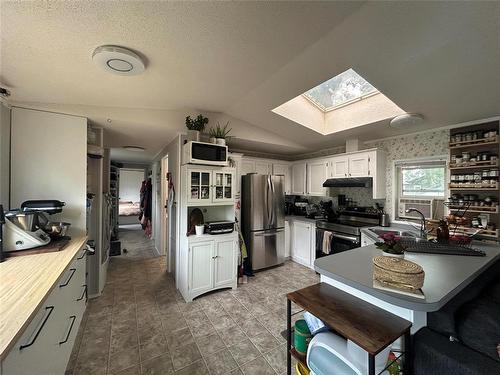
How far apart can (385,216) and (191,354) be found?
321 cm

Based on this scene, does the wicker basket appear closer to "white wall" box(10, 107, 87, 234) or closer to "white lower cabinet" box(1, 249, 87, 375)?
"white lower cabinet" box(1, 249, 87, 375)

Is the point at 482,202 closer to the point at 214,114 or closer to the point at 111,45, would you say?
the point at 214,114

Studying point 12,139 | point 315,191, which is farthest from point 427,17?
point 12,139

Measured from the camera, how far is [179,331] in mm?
2014

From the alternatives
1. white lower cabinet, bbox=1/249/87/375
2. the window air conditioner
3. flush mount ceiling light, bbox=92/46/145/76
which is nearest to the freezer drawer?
the window air conditioner

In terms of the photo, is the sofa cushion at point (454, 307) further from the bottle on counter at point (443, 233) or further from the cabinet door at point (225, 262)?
the cabinet door at point (225, 262)

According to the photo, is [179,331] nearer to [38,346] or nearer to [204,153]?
[38,346]

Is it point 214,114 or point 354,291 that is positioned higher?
point 214,114

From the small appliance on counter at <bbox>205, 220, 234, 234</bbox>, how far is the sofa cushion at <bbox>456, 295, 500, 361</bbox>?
227 cm

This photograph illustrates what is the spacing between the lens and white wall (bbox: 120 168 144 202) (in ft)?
22.8

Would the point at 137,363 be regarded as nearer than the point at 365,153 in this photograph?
Yes

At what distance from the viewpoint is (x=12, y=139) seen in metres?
1.91

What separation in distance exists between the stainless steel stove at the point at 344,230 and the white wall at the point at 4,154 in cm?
387

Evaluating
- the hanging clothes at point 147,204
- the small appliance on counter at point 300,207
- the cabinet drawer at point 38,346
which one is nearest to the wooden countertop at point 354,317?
the cabinet drawer at point 38,346
